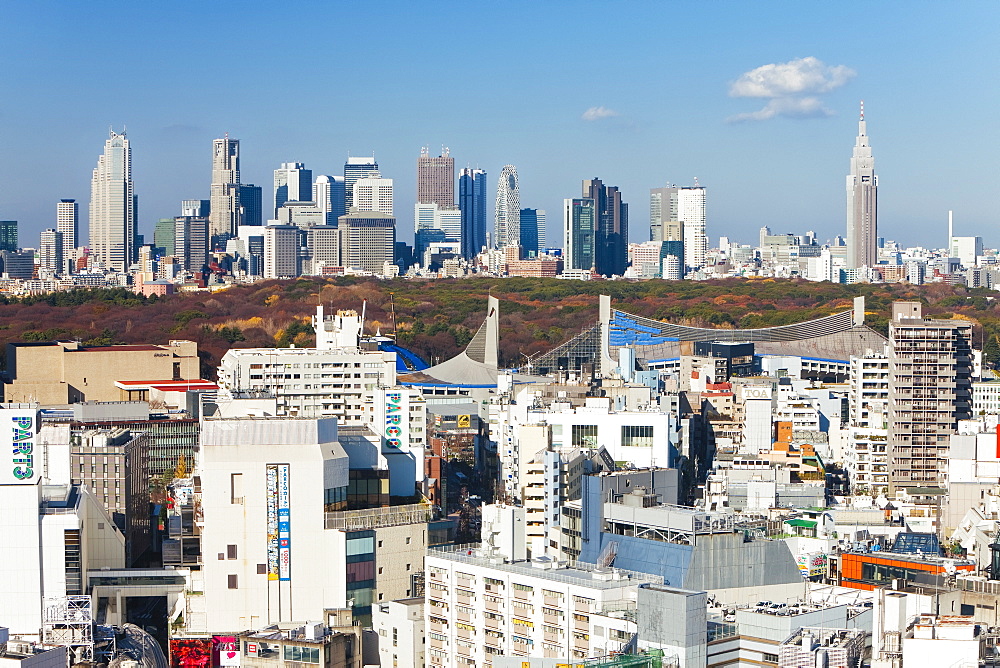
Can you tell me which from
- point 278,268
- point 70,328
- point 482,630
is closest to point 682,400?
point 482,630

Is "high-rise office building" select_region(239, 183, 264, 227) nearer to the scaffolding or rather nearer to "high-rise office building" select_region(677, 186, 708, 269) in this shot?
"high-rise office building" select_region(677, 186, 708, 269)

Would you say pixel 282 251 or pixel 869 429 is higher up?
pixel 282 251

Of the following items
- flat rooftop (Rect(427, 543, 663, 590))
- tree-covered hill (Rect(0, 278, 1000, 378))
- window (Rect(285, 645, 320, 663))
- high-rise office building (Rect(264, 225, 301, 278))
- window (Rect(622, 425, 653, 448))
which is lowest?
window (Rect(285, 645, 320, 663))

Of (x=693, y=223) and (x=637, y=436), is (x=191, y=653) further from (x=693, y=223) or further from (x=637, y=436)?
(x=693, y=223)

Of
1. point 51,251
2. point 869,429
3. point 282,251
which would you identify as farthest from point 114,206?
point 869,429

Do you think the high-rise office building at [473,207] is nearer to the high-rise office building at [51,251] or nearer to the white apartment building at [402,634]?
the high-rise office building at [51,251]

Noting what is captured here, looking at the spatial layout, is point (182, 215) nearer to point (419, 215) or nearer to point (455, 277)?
point (419, 215)

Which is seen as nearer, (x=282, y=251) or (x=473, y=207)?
(x=282, y=251)

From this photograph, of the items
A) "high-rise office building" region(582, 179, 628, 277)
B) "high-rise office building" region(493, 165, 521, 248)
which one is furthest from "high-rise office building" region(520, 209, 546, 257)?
"high-rise office building" region(582, 179, 628, 277)
